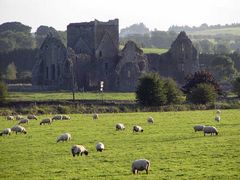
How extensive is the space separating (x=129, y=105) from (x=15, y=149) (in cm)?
3411

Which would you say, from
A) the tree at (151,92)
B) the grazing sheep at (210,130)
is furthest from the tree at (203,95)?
the grazing sheep at (210,130)

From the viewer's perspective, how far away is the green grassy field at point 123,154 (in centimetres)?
2091

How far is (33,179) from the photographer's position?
2022 cm

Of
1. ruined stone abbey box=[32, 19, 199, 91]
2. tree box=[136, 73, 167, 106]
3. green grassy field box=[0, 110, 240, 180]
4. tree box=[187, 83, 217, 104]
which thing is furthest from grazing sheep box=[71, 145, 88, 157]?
ruined stone abbey box=[32, 19, 199, 91]

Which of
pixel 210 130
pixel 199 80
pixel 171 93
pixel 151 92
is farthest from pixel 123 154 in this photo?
pixel 199 80

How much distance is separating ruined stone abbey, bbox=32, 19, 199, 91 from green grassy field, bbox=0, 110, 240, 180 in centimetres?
5912

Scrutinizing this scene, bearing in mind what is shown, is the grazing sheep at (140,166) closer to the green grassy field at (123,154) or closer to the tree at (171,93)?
the green grassy field at (123,154)

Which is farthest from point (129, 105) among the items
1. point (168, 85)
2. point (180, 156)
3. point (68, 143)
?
point (180, 156)

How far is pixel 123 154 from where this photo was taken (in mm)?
25078

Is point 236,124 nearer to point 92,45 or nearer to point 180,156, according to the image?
point 180,156

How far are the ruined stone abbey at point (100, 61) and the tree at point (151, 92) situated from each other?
33.0m

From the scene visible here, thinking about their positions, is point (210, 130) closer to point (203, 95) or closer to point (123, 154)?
point (123, 154)

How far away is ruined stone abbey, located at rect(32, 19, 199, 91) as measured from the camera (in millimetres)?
96500

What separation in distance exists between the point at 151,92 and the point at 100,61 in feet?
133
